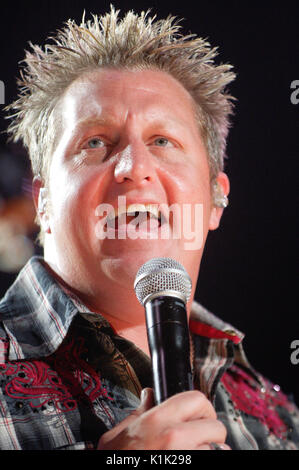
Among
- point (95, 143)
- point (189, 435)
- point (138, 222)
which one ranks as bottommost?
point (189, 435)

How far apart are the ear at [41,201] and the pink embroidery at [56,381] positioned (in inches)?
19.4

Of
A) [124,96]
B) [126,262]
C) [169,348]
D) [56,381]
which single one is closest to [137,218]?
[126,262]

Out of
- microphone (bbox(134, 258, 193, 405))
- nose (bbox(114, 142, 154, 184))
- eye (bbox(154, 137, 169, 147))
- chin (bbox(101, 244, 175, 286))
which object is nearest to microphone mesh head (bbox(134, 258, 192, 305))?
microphone (bbox(134, 258, 193, 405))

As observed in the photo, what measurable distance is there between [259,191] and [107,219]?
1181 millimetres

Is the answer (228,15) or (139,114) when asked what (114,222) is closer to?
(139,114)

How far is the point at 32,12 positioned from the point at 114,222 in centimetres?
103

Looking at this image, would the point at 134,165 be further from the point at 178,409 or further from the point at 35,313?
the point at 178,409

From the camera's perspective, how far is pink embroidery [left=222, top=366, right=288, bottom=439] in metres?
2.05

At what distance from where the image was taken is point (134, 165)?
1.57 metres

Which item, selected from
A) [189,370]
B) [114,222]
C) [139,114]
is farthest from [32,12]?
[189,370]

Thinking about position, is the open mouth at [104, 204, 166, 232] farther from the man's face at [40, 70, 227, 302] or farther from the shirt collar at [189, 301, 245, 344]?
the shirt collar at [189, 301, 245, 344]

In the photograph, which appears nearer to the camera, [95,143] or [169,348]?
[169,348]

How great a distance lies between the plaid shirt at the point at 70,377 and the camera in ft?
4.28

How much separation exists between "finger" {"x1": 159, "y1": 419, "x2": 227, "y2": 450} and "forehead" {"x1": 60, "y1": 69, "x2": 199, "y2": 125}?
105cm
